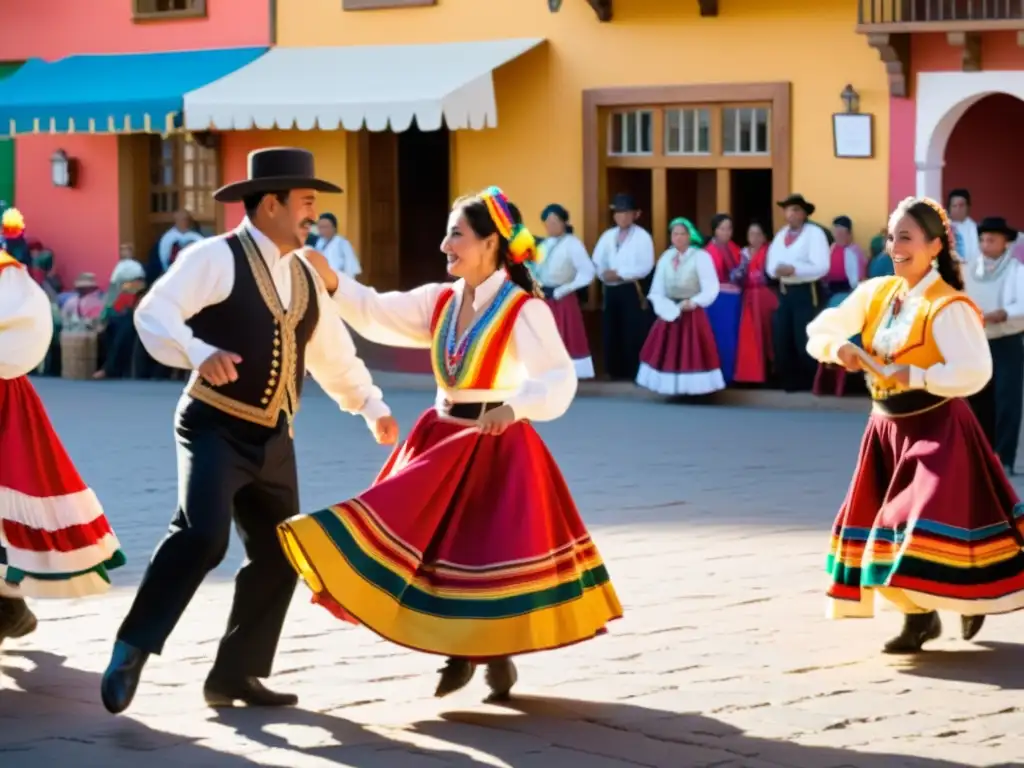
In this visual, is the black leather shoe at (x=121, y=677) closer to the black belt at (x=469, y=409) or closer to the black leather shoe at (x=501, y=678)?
the black leather shoe at (x=501, y=678)

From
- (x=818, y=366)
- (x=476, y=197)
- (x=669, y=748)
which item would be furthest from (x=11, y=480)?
(x=818, y=366)

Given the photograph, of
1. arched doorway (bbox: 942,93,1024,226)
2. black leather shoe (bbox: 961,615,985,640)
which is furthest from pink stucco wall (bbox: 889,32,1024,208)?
black leather shoe (bbox: 961,615,985,640)

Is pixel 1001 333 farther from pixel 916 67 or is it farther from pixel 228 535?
pixel 228 535

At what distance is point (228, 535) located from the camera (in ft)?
20.7

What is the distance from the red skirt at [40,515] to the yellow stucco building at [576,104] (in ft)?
35.7

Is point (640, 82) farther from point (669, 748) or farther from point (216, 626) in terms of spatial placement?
point (669, 748)

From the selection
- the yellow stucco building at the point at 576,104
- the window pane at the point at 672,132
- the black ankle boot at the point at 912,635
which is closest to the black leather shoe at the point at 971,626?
the black ankle boot at the point at 912,635

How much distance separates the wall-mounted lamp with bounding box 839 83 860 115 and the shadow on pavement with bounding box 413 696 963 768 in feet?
36.9

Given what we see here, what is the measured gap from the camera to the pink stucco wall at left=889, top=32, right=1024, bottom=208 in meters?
16.4

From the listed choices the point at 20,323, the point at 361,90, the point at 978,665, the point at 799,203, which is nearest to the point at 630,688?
the point at 978,665

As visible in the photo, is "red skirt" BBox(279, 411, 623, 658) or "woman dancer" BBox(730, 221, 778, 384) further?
"woman dancer" BBox(730, 221, 778, 384)

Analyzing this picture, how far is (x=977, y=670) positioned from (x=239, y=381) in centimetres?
259

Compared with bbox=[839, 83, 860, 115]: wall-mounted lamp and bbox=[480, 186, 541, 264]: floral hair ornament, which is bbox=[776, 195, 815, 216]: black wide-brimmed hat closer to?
bbox=[839, 83, 860, 115]: wall-mounted lamp

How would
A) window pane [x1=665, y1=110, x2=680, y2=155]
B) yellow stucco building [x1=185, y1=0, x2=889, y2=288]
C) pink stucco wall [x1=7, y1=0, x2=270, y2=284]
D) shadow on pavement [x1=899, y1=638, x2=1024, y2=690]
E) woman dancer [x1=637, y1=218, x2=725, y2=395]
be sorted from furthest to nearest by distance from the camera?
pink stucco wall [x1=7, y1=0, x2=270, y2=284] < window pane [x1=665, y1=110, x2=680, y2=155] < yellow stucco building [x1=185, y1=0, x2=889, y2=288] < woman dancer [x1=637, y1=218, x2=725, y2=395] < shadow on pavement [x1=899, y1=638, x2=1024, y2=690]
